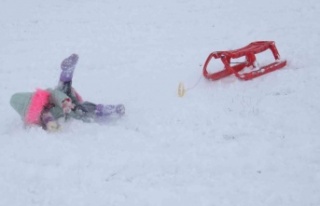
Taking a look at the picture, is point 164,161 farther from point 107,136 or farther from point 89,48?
point 89,48

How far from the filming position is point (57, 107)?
5586mm

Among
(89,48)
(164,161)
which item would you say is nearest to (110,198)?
(164,161)

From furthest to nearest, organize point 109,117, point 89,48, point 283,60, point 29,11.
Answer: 1. point 29,11
2. point 89,48
3. point 283,60
4. point 109,117

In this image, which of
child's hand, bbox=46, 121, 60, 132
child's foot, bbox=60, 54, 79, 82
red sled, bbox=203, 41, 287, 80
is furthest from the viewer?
red sled, bbox=203, 41, 287, 80

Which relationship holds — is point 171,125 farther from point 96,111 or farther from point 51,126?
point 51,126

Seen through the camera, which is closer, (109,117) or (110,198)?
(110,198)

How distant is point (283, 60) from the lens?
6914 millimetres

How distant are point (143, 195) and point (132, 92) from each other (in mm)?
3154

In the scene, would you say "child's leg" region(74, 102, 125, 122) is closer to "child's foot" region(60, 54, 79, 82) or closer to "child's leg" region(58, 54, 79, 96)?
"child's leg" region(58, 54, 79, 96)

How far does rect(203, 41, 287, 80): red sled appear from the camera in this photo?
656cm

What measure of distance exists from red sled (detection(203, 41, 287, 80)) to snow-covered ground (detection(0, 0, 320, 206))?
139 millimetres

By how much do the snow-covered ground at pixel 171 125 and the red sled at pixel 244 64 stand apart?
0.14 meters

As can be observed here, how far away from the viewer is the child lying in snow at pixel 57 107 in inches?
213

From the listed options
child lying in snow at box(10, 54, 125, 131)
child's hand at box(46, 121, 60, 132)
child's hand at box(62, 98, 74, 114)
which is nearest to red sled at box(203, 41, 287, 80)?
child lying in snow at box(10, 54, 125, 131)
